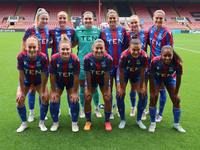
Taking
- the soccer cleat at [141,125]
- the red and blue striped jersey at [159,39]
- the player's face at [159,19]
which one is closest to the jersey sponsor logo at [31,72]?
the soccer cleat at [141,125]

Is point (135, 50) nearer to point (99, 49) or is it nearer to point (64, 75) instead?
point (99, 49)

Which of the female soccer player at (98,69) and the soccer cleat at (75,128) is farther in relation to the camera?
the soccer cleat at (75,128)

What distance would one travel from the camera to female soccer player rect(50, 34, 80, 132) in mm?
3021

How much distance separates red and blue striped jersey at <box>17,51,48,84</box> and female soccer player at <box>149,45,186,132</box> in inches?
69.1

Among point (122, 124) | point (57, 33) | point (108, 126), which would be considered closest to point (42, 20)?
point (57, 33)

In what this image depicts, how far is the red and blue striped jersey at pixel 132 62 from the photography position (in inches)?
122

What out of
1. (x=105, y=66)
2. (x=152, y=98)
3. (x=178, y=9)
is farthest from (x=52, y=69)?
(x=178, y=9)

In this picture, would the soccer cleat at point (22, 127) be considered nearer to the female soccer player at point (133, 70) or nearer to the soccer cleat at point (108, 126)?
the soccer cleat at point (108, 126)

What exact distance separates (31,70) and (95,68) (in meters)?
1.04

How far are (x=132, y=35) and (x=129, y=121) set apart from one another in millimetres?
1647

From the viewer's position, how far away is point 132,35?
3.44 meters

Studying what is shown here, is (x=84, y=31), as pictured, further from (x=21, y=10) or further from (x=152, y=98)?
(x=21, y=10)

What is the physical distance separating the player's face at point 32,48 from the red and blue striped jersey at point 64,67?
0.28m

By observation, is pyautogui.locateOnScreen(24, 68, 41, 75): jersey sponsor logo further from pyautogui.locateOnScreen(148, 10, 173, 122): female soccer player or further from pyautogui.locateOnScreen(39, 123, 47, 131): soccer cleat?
pyautogui.locateOnScreen(148, 10, 173, 122): female soccer player
